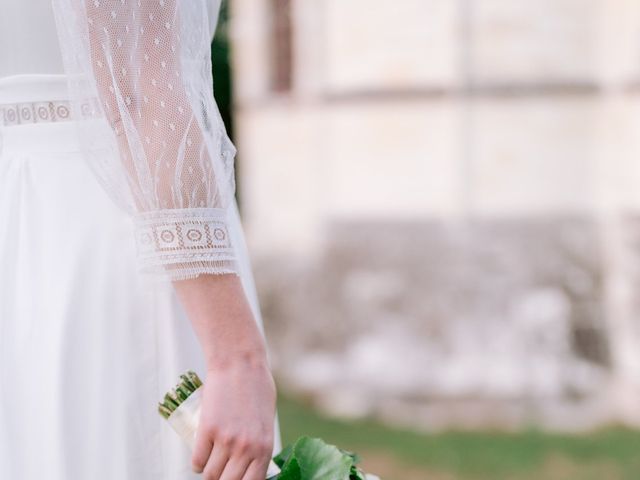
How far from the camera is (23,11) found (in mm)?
1553

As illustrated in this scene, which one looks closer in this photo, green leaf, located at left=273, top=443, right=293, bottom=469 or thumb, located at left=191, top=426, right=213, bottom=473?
thumb, located at left=191, top=426, right=213, bottom=473

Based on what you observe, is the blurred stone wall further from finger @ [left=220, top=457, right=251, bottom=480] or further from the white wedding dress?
finger @ [left=220, top=457, right=251, bottom=480]

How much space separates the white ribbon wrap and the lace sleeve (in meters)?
0.18

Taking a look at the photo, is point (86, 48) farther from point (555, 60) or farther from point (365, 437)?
point (555, 60)

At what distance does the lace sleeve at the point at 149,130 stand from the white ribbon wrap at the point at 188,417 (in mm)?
182

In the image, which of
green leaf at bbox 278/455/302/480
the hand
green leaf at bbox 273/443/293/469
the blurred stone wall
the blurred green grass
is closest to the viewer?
the hand

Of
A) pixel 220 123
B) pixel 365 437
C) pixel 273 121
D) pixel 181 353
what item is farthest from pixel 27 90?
pixel 273 121

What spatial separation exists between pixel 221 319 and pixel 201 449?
7.4 inches

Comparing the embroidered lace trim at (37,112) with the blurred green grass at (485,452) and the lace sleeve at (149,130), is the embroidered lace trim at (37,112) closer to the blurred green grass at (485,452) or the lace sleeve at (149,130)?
the lace sleeve at (149,130)

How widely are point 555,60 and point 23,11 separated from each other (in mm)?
8794

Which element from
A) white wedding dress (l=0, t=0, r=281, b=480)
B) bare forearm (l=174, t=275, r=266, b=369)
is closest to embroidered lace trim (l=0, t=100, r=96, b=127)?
white wedding dress (l=0, t=0, r=281, b=480)

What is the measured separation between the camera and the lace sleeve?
1419mm

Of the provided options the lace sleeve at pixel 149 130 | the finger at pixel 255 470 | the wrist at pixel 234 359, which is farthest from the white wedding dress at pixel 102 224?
the finger at pixel 255 470

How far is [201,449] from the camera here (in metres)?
1.36
